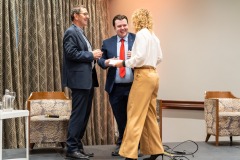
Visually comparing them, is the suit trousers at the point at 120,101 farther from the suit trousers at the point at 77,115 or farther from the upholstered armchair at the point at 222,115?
the upholstered armchair at the point at 222,115

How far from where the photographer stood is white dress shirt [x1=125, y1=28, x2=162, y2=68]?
3545 mm

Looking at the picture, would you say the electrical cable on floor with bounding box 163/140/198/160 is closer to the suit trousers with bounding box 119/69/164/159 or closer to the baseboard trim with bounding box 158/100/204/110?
the suit trousers with bounding box 119/69/164/159

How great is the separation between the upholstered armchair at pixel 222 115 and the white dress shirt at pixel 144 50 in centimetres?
180

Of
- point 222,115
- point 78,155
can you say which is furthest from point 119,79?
point 222,115

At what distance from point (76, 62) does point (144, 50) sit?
0.81 m

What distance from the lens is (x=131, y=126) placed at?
3551mm

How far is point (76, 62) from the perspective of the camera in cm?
397

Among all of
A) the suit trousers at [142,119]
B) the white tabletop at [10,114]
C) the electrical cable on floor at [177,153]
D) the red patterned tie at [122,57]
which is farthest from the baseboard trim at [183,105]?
the white tabletop at [10,114]

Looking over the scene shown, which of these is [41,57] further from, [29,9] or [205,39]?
[205,39]

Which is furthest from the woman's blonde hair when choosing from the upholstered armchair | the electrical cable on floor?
the upholstered armchair

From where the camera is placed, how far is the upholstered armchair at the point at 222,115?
5109mm

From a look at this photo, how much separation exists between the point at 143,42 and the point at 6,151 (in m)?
2.25

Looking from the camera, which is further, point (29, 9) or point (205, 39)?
point (205, 39)

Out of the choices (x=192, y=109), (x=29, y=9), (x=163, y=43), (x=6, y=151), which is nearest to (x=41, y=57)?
(x=29, y=9)
